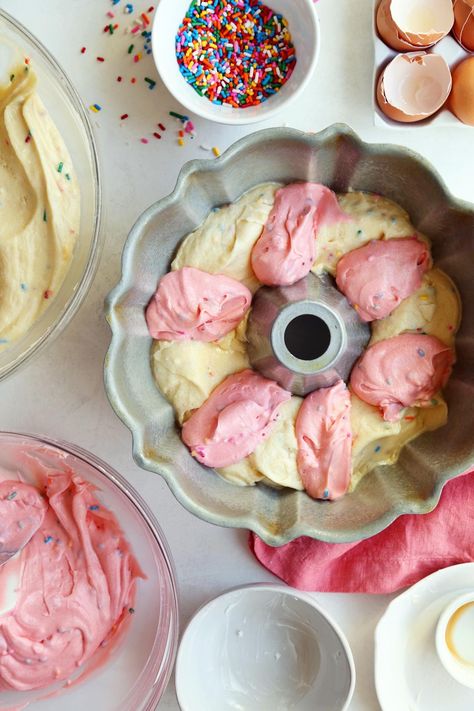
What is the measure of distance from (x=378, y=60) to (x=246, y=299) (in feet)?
1.52

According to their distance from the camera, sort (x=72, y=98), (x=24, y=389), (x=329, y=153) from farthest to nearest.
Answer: (x=24, y=389), (x=72, y=98), (x=329, y=153)

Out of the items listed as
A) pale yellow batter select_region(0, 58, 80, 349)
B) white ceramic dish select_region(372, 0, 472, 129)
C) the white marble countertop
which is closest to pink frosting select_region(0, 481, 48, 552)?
the white marble countertop

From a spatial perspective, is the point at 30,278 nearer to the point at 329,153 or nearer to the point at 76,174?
the point at 76,174

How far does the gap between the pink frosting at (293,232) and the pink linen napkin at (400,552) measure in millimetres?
457

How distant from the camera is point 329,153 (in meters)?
1.17

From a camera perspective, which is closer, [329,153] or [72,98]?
[329,153]

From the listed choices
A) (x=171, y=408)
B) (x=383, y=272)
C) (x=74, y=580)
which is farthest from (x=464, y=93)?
(x=74, y=580)

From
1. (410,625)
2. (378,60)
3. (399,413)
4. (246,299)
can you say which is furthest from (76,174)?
(410,625)

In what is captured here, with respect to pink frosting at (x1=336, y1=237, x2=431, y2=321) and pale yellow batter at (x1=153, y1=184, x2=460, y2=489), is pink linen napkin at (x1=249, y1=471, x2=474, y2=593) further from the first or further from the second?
pink frosting at (x1=336, y1=237, x2=431, y2=321)

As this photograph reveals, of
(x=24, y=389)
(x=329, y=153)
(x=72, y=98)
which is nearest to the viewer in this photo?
(x=329, y=153)

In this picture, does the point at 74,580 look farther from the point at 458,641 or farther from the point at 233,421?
A: the point at 458,641

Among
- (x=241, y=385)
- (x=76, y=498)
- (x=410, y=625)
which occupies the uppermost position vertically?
(x=241, y=385)

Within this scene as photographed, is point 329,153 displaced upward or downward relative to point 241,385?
upward

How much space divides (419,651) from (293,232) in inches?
30.2
